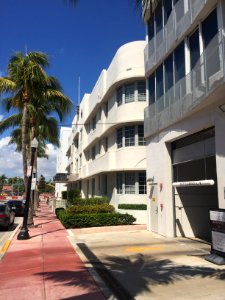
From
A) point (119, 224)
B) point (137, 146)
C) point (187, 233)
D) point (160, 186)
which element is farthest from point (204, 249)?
point (137, 146)

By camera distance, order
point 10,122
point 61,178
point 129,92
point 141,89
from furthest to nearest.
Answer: point 61,178 → point 10,122 → point 129,92 → point 141,89

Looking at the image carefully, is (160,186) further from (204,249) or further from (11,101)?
(11,101)

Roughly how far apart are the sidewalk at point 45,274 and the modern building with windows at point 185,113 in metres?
5.29

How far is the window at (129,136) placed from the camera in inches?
979

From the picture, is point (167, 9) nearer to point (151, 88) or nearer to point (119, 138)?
point (151, 88)

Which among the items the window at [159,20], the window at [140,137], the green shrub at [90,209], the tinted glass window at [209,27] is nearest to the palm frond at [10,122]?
the window at [140,137]

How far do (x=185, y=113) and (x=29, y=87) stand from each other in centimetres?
1013

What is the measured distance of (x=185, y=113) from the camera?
555 inches

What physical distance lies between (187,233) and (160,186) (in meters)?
2.45

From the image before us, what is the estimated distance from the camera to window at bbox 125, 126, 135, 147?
81.6ft

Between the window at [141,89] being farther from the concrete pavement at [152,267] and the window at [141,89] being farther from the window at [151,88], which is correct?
the concrete pavement at [152,267]

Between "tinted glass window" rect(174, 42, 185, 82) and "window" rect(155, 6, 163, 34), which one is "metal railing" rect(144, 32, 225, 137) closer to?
"tinted glass window" rect(174, 42, 185, 82)

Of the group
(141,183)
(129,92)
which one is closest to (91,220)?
(141,183)

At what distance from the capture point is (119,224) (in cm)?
2120
